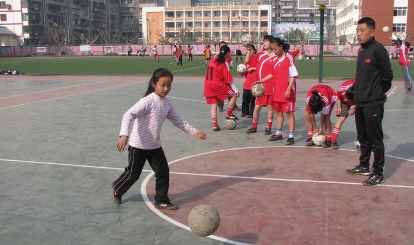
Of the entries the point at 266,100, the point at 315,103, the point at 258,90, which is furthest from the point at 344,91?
the point at 266,100

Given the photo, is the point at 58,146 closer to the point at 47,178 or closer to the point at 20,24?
the point at 47,178

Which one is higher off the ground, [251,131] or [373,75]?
[373,75]

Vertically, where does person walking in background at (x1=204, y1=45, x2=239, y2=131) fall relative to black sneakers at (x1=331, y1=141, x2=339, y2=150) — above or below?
above

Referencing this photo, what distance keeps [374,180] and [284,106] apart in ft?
9.92

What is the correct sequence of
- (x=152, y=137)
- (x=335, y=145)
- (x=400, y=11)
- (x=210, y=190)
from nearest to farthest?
(x=152, y=137)
(x=210, y=190)
(x=335, y=145)
(x=400, y=11)

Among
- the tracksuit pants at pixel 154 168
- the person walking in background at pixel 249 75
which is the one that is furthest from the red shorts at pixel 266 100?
the tracksuit pants at pixel 154 168

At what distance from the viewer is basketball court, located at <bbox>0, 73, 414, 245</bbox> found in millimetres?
4828

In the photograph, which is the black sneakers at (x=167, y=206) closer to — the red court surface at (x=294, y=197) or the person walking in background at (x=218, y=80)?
the red court surface at (x=294, y=197)

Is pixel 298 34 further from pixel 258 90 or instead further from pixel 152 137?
pixel 152 137

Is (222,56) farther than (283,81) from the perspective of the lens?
Yes

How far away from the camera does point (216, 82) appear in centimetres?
1047

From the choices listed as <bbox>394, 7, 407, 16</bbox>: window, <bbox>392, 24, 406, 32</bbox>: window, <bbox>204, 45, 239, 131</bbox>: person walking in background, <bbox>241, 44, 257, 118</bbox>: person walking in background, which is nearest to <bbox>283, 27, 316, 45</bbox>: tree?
<bbox>392, 24, 406, 32</bbox>: window

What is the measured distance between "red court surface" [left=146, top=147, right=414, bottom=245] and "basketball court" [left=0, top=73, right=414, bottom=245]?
1 cm

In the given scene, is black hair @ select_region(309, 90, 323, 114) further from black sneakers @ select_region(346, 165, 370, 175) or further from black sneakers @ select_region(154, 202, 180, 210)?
black sneakers @ select_region(154, 202, 180, 210)
